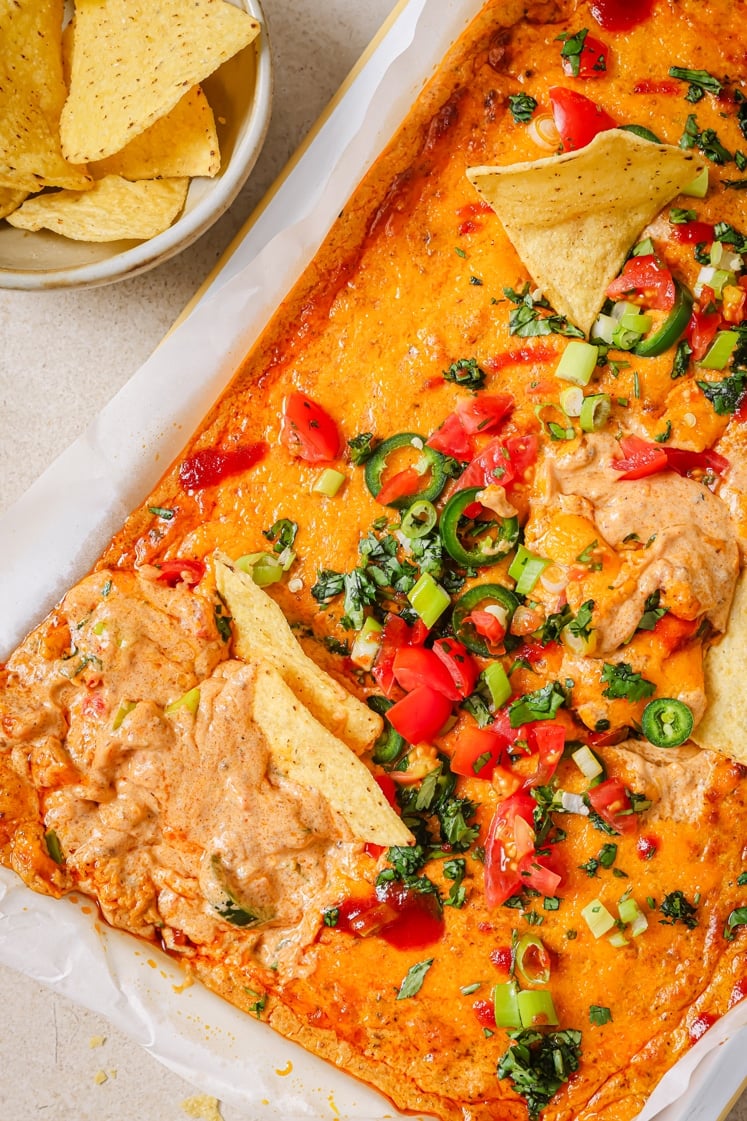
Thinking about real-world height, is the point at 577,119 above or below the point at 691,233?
above

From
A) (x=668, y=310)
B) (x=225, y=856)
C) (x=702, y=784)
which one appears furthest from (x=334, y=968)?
(x=668, y=310)

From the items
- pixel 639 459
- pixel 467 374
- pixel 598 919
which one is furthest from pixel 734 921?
pixel 467 374

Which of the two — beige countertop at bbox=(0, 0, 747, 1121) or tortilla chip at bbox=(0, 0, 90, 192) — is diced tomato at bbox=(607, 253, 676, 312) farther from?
tortilla chip at bbox=(0, 0, 90, 192)

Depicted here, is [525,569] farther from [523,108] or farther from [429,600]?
[523,108]

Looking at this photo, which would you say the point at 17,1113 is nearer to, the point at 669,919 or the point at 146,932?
the point at 146,932

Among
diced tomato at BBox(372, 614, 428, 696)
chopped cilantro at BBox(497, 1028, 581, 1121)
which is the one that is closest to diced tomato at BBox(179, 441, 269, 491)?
diced tomato at BBox(372, 614, 428, 696)

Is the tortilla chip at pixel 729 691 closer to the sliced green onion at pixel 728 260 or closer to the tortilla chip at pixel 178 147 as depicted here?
the sliced green onion at pixel 728 260

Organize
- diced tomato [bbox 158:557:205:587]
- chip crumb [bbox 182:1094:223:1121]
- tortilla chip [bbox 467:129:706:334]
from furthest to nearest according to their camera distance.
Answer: chip crumb [bbox 182:1094:223:1121] → diced tomato [bbox 158:557:205:587] → tortilla chip [bbox 467:129:706:334]
